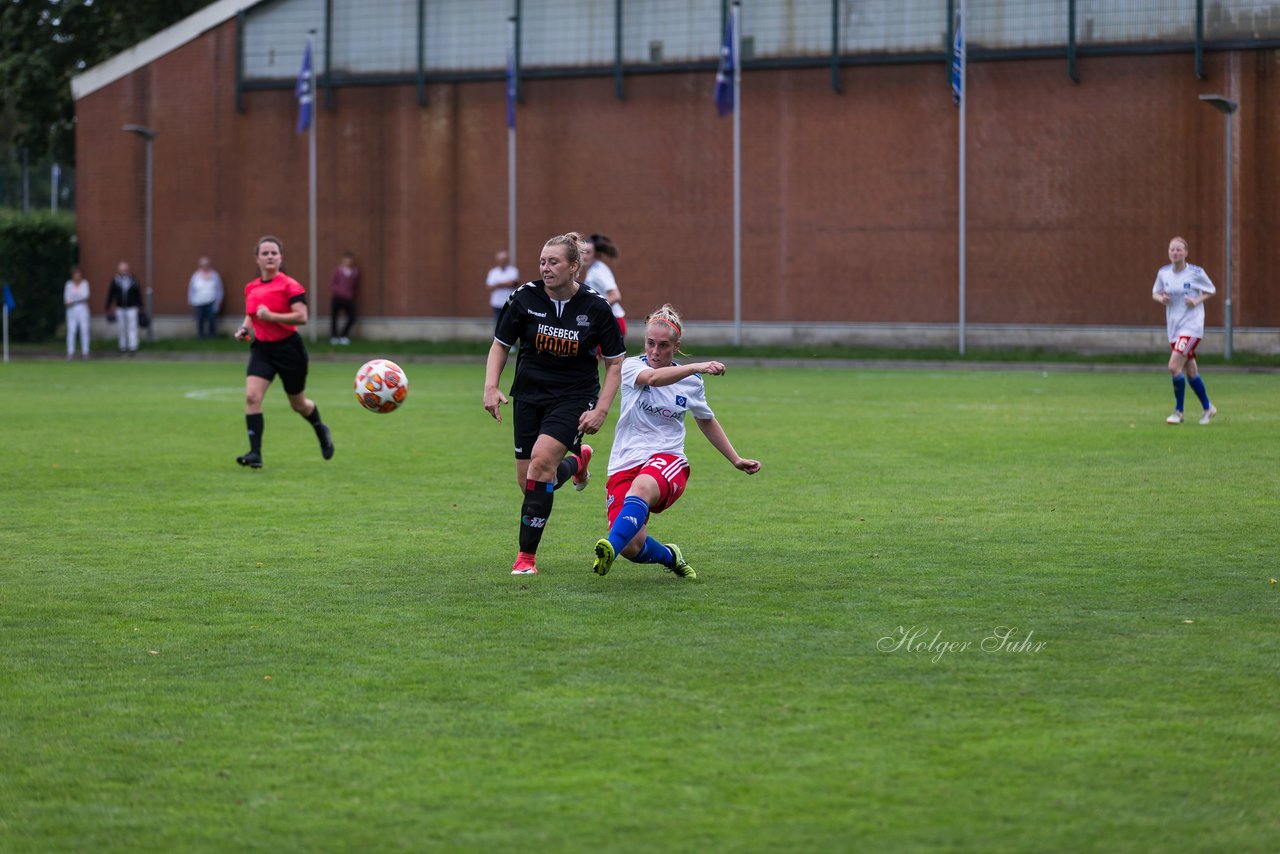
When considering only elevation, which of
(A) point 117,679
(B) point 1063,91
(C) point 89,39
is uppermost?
(C) point 89,39

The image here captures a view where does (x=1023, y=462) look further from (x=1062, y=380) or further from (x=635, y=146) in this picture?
(x=635, y=146)

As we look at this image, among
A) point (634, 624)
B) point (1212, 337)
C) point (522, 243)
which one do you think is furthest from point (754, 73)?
point (634, 624)

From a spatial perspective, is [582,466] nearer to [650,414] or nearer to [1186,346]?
[650,414]

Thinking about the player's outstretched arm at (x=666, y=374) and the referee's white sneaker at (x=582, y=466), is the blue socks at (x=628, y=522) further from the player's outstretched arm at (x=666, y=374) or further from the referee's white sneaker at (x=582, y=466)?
the referee's white sneaker at (x=582, y=466)

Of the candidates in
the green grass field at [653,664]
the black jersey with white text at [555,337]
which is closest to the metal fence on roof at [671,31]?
the green grass field at [653,664]

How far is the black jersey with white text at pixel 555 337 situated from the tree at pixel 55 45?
4111 cm

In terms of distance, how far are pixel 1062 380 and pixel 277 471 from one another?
16.8 metres

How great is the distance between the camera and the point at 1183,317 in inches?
778

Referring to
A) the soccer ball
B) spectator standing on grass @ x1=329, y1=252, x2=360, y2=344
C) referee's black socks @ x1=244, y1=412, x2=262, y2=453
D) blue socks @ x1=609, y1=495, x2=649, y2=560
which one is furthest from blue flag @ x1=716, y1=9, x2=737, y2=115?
blue socks @ x1=609, y1=495, x2=649, y2=560

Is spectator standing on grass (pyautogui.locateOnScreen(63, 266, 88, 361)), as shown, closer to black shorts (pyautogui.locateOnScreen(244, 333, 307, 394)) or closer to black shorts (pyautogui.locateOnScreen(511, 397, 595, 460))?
black shorts (pyautogui.locateOnScreen(244, 333, 307, 394))

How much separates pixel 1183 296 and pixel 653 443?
1230 centimetres

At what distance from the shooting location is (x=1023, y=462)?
1534 centimetres

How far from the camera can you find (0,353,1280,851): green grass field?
507 centimetres

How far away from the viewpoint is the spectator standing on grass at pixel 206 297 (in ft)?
138
